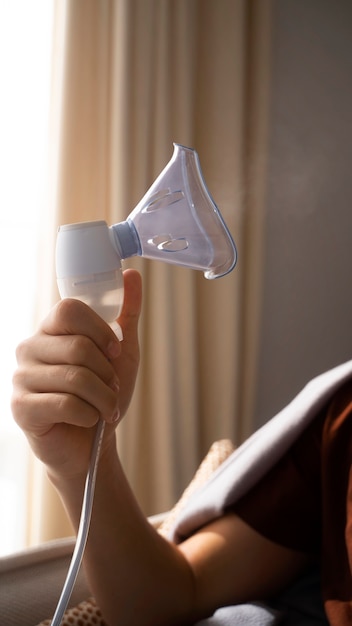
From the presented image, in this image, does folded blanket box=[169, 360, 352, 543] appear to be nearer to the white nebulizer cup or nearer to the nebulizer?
the nebulizer

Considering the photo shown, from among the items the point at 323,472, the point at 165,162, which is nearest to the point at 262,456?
the point at 323,472

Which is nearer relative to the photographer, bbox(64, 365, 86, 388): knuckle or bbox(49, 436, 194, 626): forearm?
bbox(64, 365, 86, 388): knuckle

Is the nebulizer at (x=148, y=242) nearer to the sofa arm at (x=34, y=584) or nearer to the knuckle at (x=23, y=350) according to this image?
the knuckle at (x=23, y=350)

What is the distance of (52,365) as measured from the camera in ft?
1.97

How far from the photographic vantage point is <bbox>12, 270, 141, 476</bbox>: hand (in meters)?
0.57

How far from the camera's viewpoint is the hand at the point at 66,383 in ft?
1.87

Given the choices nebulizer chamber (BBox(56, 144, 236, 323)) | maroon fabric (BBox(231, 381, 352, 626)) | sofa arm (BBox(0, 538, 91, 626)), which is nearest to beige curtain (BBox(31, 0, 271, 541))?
sofa arm (BBox(0, 538, 91, 626))

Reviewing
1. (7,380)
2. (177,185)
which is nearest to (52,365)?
(177,185)

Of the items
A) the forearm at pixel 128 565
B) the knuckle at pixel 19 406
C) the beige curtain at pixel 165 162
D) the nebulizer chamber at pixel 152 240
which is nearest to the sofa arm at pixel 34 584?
the forearm at pixel 128 565

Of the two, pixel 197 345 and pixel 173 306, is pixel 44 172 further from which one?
→ pixel 197 345

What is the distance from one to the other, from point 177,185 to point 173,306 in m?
1.65

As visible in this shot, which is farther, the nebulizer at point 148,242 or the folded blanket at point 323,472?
the folded blanket at point 323,472

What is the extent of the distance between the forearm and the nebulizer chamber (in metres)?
0.28

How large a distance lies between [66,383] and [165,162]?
1.73 m
